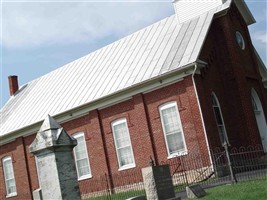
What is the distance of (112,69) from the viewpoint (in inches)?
960

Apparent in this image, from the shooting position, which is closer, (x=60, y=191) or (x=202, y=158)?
(x=60, y=191)

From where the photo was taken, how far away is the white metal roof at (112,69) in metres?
21.0

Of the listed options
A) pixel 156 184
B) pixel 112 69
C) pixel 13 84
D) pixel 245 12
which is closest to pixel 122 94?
pixel 112 69

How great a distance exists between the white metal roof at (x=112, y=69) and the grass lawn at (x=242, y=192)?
750cm

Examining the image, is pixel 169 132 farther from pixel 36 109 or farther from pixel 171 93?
pixel 36 109

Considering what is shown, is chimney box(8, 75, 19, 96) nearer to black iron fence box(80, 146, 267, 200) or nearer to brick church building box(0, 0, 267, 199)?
brick church building box(0, 0, 267, 199)

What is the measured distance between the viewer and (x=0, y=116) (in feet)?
101

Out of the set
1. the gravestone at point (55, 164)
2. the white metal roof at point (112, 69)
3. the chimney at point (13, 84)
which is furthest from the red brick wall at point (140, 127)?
the gravestone at point (55, 164)

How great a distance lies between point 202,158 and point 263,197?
7.87m

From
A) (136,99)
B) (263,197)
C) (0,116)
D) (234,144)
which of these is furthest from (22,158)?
(263,197)

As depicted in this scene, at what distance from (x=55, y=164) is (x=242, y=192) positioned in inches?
262

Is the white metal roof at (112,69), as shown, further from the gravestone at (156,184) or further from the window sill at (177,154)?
the gravestone at (156,184)

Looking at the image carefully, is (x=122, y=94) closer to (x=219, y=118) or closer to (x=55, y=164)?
(x=219, y=118)

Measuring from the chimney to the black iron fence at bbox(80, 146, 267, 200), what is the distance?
1444 cm
